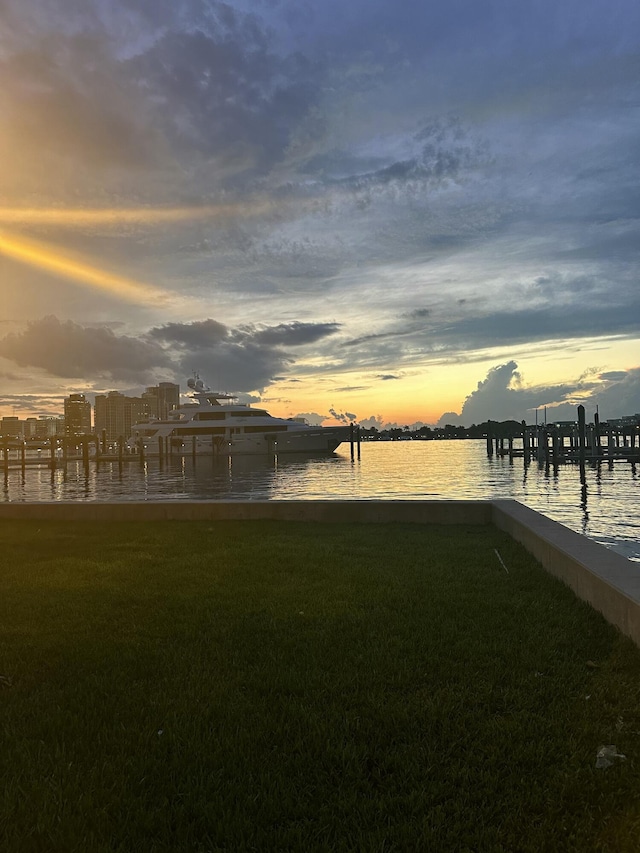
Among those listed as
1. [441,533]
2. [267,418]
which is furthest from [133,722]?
[267,418]

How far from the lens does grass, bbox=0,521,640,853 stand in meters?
2.72

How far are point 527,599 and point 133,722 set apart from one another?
3.78m

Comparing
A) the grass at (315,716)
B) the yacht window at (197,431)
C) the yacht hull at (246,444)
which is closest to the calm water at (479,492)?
the grass at (315,716)

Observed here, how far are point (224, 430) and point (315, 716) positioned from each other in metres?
72.2

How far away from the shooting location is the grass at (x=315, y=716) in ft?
8.92

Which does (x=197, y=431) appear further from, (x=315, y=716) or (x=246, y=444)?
(x=315, y=716)

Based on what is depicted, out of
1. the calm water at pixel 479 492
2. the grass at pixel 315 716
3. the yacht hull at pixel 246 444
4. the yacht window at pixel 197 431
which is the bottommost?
the calm water at pixel 479 492

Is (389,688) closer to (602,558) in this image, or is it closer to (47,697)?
(47,697)

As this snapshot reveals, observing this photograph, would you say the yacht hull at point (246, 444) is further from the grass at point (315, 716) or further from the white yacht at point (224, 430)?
the grass at point (315, 716)

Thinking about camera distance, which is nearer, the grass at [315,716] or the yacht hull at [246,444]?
the grass at [315,716]

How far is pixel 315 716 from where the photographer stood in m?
3.56

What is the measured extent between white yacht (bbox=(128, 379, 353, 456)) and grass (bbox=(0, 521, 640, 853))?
222 feet

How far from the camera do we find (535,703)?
3777 millimetres

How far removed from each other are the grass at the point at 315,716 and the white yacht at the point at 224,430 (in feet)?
222
